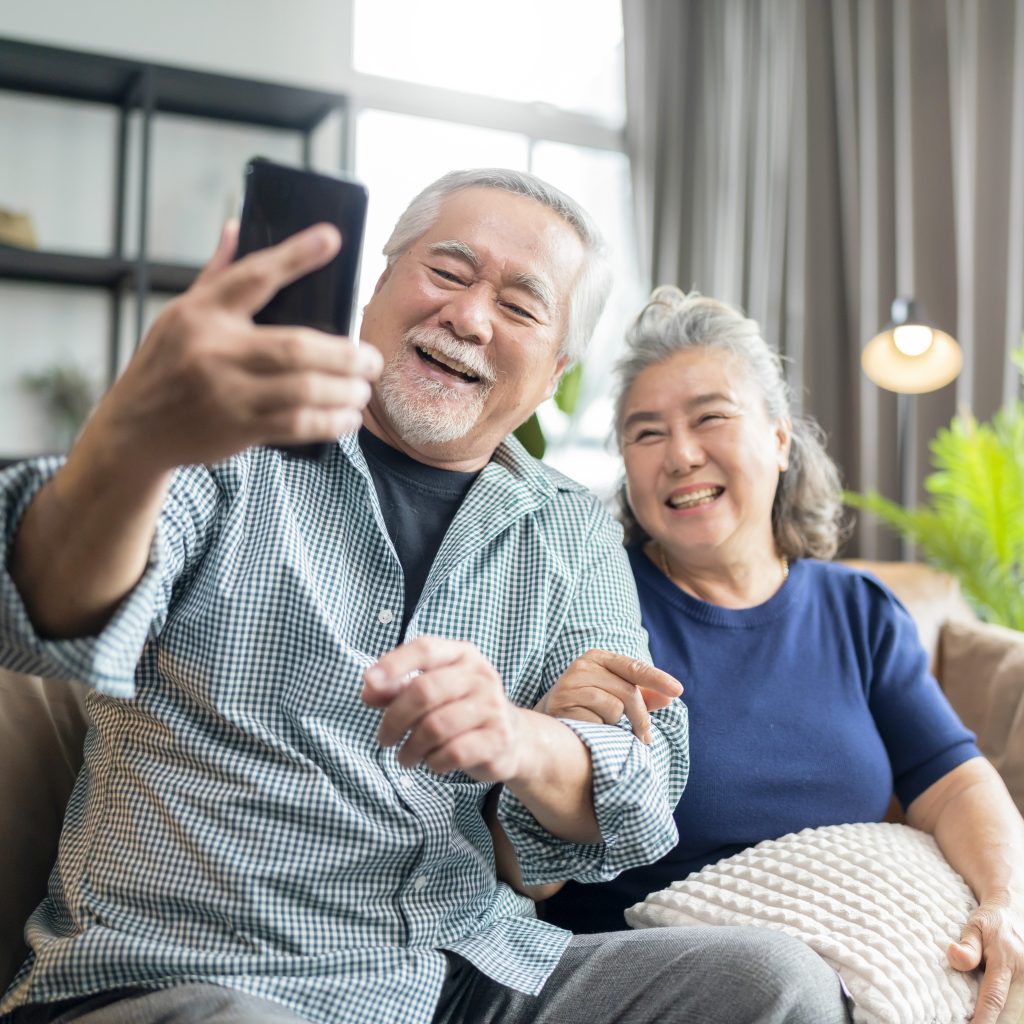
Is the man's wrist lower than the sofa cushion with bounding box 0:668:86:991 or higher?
higher

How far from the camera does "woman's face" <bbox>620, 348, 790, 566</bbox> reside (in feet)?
5.35

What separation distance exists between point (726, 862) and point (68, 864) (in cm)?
76

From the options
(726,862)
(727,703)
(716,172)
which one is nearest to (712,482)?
(727,703)

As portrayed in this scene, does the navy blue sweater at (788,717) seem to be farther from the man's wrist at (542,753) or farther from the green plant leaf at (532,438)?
the man's wrist at (542,753)

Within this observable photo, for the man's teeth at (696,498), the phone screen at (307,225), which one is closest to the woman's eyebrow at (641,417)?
the man's teeth at (696,498)

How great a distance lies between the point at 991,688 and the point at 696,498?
665mm

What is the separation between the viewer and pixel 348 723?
1.12m

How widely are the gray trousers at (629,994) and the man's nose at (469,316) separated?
71cm

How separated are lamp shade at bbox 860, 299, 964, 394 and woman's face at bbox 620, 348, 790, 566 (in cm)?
112

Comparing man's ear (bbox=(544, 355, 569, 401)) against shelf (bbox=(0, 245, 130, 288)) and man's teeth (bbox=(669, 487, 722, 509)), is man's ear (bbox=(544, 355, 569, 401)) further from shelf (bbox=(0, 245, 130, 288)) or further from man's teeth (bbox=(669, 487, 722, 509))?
shelf (bbox=(0, 245, 130, 288))

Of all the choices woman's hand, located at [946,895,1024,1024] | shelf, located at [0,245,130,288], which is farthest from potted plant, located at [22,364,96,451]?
woman's hand, located at [946,895,1024,1024]

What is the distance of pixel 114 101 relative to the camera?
3918mm

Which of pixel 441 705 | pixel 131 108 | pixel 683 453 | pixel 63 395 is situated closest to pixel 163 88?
pixel 131 108

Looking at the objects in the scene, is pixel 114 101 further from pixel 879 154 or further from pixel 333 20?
pixel 879 154
